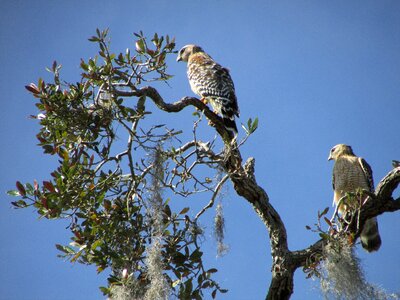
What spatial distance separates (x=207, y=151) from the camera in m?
4.10

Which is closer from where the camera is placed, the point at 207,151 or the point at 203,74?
the point at 207,151

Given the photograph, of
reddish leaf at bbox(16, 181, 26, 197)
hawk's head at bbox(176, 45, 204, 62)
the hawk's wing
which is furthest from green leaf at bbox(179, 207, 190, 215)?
hawk's head at bbox(176, 45, 204, 62)

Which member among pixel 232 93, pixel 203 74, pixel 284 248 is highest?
pixel 203 74

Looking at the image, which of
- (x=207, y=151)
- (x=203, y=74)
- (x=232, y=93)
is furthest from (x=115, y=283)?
(x=203, y=74)

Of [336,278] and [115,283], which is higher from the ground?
[336,278]

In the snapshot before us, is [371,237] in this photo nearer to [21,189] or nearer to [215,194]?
[215,194]

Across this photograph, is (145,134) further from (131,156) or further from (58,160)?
(58,160)

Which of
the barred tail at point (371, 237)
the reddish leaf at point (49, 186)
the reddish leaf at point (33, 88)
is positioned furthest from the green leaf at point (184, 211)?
the barred tail at point (371, 237)

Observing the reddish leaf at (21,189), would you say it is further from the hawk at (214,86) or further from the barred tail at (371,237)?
the barred tail at (371,237)

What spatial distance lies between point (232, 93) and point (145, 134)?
1766 mm

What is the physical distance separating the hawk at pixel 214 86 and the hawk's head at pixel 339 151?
176cm

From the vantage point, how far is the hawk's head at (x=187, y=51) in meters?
7.25

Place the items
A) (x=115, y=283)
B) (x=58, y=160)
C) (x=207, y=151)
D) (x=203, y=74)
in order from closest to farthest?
(x=115, y=283) → (x=58, y=160) → (x=207, y=151) → (x=203, y=74)

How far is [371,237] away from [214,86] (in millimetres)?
2151
